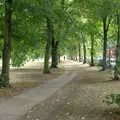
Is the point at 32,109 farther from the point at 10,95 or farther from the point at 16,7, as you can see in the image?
the point at 16,7

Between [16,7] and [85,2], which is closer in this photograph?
[16,7]

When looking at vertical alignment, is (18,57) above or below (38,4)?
below

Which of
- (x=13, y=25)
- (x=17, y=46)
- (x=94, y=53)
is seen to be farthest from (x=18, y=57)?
(x=94, y=53)

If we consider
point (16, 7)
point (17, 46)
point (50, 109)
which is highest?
point (16, 7)

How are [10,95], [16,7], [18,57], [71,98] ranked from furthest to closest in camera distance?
[18,57] < [16,7] < [10,95] < [71,98]

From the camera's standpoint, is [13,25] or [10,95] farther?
[13,25]

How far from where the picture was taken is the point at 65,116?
11.3 meters

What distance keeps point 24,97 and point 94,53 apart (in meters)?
38.8

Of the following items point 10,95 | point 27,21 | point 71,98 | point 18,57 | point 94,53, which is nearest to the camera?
point 71,98

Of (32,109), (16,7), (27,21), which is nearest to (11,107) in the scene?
(32,109)

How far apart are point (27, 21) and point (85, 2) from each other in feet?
16.3

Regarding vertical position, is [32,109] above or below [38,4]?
below

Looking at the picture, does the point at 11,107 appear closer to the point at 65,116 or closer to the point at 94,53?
the point at 65,116

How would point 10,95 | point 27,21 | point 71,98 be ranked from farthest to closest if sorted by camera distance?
point 27,21 < point 10,95 < point 71,98
